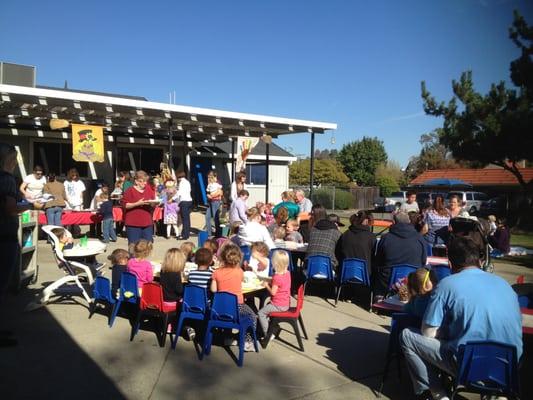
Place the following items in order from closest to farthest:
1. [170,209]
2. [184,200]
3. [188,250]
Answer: [188,250], [184,200], [170,209]

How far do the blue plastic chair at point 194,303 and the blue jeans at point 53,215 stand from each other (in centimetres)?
686

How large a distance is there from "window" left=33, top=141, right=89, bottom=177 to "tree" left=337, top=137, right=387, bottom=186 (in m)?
34.8

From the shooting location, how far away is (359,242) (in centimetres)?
648

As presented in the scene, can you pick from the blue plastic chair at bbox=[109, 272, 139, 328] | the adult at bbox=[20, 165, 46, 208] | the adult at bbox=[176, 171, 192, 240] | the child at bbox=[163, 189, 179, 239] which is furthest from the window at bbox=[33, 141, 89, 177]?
the blue plastic chair at bbox=[109, 272, 139, 328]

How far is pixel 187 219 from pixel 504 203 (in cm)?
2212

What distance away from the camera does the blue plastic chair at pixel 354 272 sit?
630cm

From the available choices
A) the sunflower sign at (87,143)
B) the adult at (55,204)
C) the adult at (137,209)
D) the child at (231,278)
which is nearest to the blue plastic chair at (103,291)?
the child at (231,278)

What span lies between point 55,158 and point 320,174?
29.3 meters

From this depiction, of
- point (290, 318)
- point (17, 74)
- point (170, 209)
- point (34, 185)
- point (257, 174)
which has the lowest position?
point (290, 318)

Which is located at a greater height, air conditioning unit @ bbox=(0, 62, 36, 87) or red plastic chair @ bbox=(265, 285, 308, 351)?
air conditioning unit @ bbox=(0, 62, 36, 87)

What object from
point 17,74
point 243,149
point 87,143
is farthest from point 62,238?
point 17,74

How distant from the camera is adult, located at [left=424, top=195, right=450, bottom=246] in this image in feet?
26.9

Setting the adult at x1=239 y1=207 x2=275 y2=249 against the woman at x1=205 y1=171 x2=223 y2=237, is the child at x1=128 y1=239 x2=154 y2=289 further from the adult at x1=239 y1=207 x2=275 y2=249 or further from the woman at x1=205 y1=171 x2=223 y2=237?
the woman at x1=205 y1=171 x2=223 y2=237

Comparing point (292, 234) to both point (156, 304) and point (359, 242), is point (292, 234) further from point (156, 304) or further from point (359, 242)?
point (156, 304)
